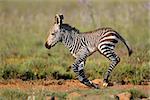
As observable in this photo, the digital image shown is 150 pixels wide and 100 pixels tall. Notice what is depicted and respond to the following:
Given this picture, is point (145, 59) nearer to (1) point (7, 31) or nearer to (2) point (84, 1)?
→ (2) point (84, 1)

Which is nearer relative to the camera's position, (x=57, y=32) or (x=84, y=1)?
(x=57, y=32)

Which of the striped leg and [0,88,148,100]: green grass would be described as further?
the striped leg

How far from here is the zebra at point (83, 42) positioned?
1281 centimetres

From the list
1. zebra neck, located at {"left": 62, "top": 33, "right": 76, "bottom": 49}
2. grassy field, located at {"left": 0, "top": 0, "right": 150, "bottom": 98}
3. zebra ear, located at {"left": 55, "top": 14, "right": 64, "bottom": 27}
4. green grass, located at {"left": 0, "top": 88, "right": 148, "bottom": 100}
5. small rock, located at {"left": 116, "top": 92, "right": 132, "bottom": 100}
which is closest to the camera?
green grass, located at {"left": 0, "top": 88, "right": 148, "bottom": 100}

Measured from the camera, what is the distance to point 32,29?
75.8ft

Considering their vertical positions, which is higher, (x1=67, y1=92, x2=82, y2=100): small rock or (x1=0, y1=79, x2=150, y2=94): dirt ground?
(x1=0, y1=79, x2=150, y2=94): dirt ground

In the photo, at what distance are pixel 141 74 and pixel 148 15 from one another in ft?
34.1

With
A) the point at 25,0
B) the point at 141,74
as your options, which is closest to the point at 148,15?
the point at 141,74

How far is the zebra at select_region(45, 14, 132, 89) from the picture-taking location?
1281 cm

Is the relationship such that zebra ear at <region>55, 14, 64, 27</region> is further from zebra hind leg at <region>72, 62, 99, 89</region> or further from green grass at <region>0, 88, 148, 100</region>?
green grass at <region>0, 88, 148, 100</region>

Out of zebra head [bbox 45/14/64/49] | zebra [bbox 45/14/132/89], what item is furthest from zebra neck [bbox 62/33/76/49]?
zebra head [bbox 45/14/64/49]

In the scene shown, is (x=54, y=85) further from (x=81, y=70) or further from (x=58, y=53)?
(x=58, y=53)

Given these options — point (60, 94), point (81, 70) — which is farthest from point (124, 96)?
point (81, 70)

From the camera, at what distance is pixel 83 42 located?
13.1 metres
